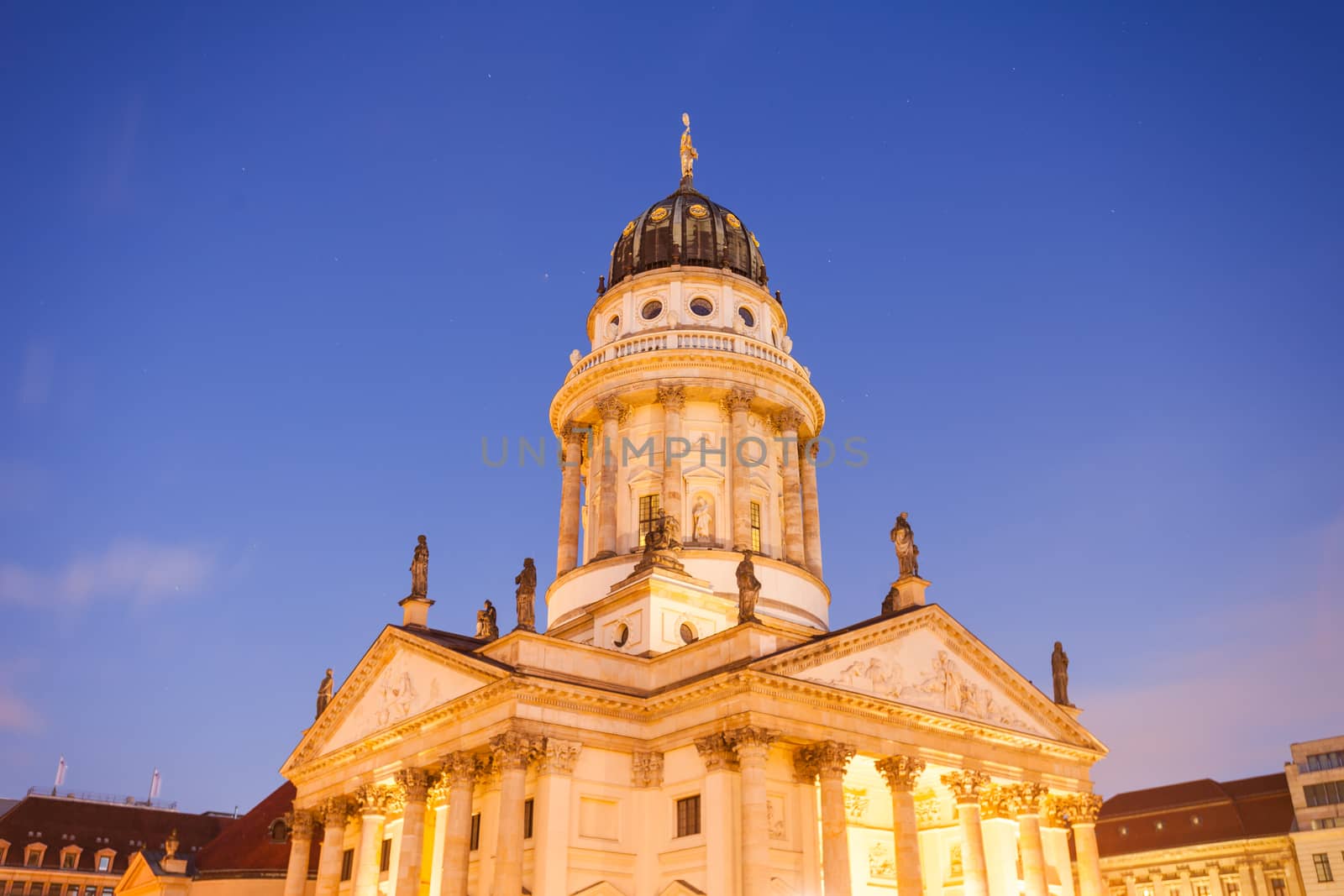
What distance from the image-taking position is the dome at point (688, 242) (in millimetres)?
57844

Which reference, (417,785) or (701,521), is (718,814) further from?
(701,521)

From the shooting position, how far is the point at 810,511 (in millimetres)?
55156

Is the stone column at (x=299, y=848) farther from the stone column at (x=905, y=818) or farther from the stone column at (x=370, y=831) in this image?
the stone column at (x=905, y=818)

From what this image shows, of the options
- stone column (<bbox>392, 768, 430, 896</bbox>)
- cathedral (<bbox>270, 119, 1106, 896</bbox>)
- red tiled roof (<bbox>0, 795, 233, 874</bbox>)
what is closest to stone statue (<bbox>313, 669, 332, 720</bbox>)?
cathedral (<bbox>270, 119, 1106, 896</bbox>)

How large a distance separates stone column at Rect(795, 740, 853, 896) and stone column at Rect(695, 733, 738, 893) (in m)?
2.63

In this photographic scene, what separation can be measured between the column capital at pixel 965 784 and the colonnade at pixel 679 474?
12.6 m

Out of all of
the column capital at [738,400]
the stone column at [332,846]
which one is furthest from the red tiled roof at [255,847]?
the column capital at [738,400]

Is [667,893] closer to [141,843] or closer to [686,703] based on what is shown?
[686,703]

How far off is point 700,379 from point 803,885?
22510 mm

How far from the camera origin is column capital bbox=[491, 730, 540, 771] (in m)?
37.3

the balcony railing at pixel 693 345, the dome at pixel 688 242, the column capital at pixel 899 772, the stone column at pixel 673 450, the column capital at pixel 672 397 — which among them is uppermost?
the dome at pixel 688 242

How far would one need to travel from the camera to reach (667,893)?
37.5 meters

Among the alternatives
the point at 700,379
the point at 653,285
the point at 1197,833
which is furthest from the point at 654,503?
the point at 1197,833

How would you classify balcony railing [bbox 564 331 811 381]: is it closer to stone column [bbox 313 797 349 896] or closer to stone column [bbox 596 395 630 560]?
stone column [bbox 596 395 630 560]
